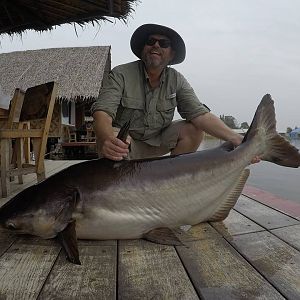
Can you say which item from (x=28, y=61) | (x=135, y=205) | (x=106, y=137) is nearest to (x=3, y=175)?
(x=106, y=137)

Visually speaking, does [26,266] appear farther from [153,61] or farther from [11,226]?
[153,61]

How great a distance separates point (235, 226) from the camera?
8.36 feet

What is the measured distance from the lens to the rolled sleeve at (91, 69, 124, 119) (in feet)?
9.41

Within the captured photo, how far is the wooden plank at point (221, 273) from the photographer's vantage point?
153cm

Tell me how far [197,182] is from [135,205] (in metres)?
0.46

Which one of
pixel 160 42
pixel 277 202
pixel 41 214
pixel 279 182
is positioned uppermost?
pixel 160 42

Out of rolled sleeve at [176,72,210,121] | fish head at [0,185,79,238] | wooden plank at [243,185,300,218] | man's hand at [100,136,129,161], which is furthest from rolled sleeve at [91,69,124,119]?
wooden plank at [243,185,300,218]

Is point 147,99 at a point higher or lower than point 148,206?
higher

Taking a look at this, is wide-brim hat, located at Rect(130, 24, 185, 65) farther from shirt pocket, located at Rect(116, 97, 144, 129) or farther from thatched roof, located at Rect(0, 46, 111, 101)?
thatched roof, located at Rect(0, 46, 111, 101)

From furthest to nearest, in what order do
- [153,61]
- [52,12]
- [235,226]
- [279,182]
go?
[279,182] < [52,12] < [153,61] < [235,226]

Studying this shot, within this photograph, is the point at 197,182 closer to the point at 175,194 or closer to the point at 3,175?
the point at 175,194

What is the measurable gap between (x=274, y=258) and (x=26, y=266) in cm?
125

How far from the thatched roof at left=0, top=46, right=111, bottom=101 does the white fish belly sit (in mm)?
12400

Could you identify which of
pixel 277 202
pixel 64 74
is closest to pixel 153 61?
pixel 277 202
